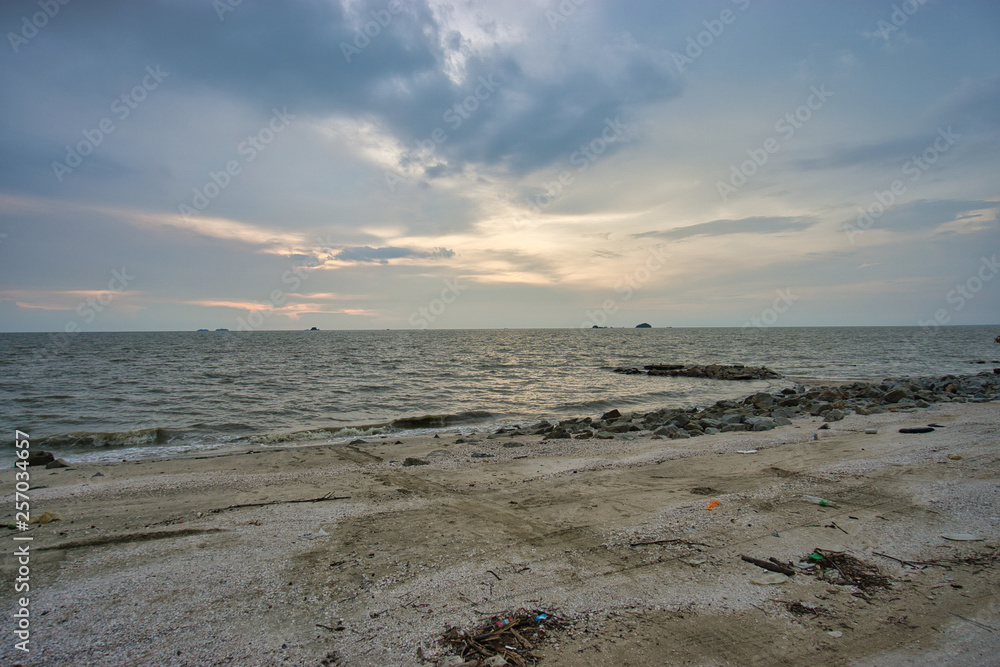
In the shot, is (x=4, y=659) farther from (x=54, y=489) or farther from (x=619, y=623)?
(x=54, y=489)

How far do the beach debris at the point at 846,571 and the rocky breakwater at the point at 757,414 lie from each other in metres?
7.95

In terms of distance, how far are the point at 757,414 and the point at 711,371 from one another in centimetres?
2160

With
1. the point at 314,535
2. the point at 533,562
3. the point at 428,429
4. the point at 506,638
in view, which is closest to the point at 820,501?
the point at 533,562

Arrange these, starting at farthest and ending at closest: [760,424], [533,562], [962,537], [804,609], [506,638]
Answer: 1. [760,424]
2. [962,537]
3. [533,562]
4. [804,609]
5. [506,638]

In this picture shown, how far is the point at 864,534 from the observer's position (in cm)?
545

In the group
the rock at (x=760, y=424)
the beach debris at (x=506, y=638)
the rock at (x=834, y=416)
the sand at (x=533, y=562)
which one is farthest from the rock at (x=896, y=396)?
the beach debris at (x=506, y=638)

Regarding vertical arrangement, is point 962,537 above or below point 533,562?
above

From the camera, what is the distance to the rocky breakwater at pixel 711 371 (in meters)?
33.3

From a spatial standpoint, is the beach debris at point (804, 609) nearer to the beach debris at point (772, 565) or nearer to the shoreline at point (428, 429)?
the beach debris at point (772, 565)

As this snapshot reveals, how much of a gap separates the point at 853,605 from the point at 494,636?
324 cm

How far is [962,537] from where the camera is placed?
532cm

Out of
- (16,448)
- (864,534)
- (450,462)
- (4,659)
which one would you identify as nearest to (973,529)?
(864,534)

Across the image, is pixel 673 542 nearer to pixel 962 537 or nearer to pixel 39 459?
pixel 962 537

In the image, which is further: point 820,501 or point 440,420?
point 440,420
